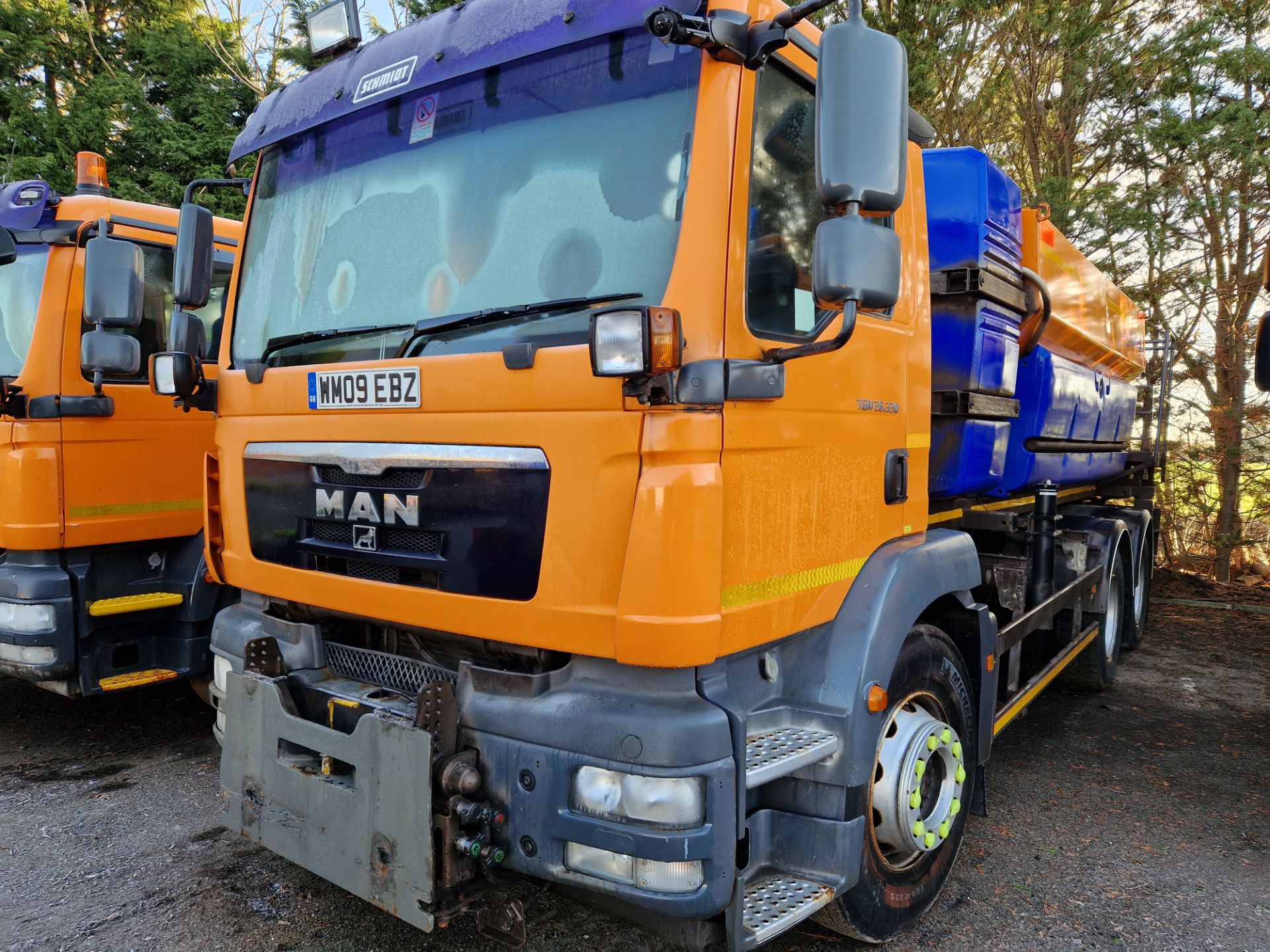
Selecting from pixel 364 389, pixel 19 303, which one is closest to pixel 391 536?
pixel 364 389

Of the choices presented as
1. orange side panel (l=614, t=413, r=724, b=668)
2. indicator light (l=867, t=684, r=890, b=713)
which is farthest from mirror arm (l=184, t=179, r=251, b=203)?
indicator light (l=867, t=684, r=890, b=713)

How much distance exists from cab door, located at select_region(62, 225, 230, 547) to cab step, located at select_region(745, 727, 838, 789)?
356 centimetres

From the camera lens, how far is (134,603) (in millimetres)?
4516

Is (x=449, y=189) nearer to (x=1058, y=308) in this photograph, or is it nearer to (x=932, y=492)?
(x=932, y=492)

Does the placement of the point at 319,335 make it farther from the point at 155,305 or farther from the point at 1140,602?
the point at 1140,602

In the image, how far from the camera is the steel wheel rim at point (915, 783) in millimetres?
2754

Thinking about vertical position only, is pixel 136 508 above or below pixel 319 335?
below

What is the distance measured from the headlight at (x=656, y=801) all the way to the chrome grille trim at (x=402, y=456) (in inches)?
31.0

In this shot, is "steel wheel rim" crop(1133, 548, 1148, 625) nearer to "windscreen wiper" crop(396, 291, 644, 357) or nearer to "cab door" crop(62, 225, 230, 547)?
"windscreen wiper" crop(396, 291, 644, 357)

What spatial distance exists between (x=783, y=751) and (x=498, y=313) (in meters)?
1.37

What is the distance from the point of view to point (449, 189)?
266cm

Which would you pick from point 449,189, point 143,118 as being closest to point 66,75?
point 143,118

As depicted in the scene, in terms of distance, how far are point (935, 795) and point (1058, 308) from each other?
2558 millimetres

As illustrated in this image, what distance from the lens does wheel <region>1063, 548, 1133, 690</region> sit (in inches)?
225
